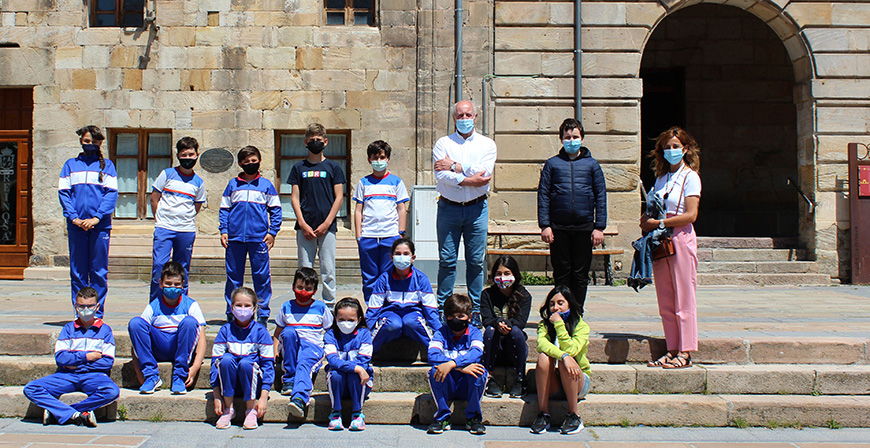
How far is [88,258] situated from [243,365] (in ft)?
7.96

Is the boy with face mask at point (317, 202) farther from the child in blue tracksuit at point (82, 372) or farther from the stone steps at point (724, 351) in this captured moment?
the child in blue tracksuit at point (82, 372)

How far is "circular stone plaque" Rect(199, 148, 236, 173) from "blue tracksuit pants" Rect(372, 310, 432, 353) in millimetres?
6453

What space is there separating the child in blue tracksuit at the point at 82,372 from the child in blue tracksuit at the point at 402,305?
6.55ft

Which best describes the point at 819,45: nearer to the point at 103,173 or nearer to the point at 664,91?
the point at 664,91

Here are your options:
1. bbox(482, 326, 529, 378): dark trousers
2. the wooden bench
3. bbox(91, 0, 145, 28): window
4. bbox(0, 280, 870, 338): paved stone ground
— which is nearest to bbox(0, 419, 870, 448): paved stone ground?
bbox(482, 326, 529, 378): dark trousers

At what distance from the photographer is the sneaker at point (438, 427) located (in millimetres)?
4867

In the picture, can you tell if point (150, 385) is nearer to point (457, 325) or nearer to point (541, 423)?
point (457, 325)

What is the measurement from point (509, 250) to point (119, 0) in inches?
298

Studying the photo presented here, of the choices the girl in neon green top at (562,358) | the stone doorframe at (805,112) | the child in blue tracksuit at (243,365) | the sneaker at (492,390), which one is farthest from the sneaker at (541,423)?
the stone doorframe at (805,112)

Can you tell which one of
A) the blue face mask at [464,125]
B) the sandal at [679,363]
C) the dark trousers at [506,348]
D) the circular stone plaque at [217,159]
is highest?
the circular stone plaque at [217,159]

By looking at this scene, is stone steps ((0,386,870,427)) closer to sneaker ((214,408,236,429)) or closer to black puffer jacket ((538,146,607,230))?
sneaker ((214,408,236,429))

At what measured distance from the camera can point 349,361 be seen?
5012mm

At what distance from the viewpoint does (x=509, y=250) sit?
10648 mm

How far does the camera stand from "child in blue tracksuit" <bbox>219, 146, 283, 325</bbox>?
6336 millimetres
